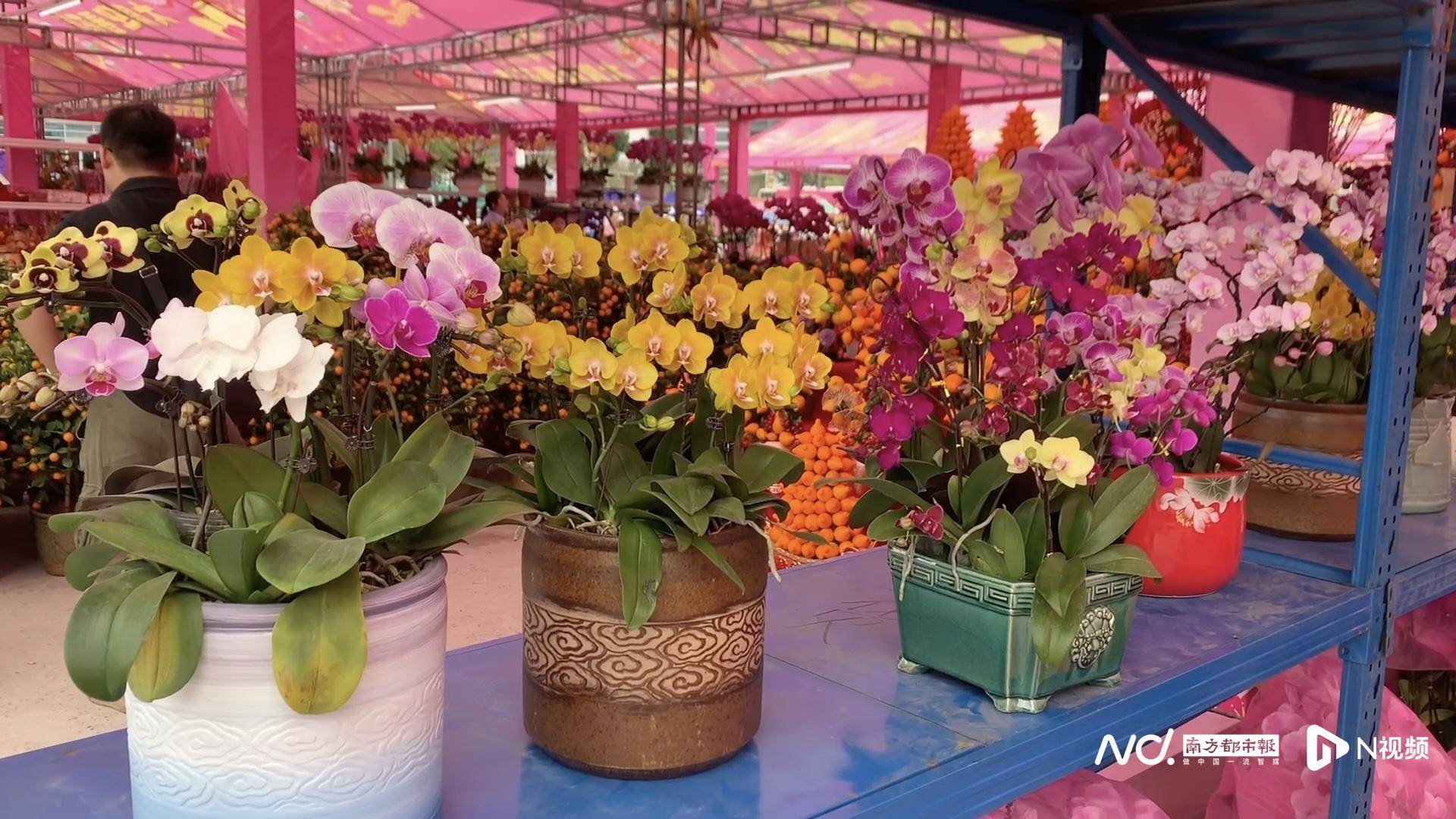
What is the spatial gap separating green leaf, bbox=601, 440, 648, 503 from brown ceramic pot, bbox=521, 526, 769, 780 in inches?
1.7

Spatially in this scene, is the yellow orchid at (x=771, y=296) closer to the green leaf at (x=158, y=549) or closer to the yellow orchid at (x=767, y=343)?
the yellow orchid at (x=767, y=343)

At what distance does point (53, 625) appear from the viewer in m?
3.38

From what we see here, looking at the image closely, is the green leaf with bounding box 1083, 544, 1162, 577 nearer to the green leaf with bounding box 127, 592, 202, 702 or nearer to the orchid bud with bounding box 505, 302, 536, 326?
the orchid bud with bounding box 505, 302, 536, 326

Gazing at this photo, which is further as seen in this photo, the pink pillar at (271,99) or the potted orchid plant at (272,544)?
the pink pillar at (271,99)

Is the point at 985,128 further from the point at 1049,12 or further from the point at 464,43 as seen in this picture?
the point at 1049,12

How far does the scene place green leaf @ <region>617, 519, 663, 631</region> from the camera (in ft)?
2.54

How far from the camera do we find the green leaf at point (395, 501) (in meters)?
0.69

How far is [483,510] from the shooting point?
766mm

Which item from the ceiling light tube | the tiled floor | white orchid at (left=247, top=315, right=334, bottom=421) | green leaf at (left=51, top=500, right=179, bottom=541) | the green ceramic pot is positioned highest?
the ceiling light tube

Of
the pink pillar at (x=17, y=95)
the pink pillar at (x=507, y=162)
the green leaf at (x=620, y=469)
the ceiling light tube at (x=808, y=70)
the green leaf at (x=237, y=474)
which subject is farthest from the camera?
the pink pillar at (x=507, y=162)

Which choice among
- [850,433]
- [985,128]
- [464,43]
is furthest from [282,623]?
[985,128]

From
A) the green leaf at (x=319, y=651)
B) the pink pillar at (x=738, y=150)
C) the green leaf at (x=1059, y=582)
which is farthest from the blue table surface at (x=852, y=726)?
the pink pillar at (x=738, y=150)

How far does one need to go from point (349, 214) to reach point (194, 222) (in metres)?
0.10

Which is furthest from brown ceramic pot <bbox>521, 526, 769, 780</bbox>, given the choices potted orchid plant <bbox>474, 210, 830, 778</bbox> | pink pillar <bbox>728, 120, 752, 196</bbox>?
pink pillar <bbox>728, 120, 752, 196</bbox>
